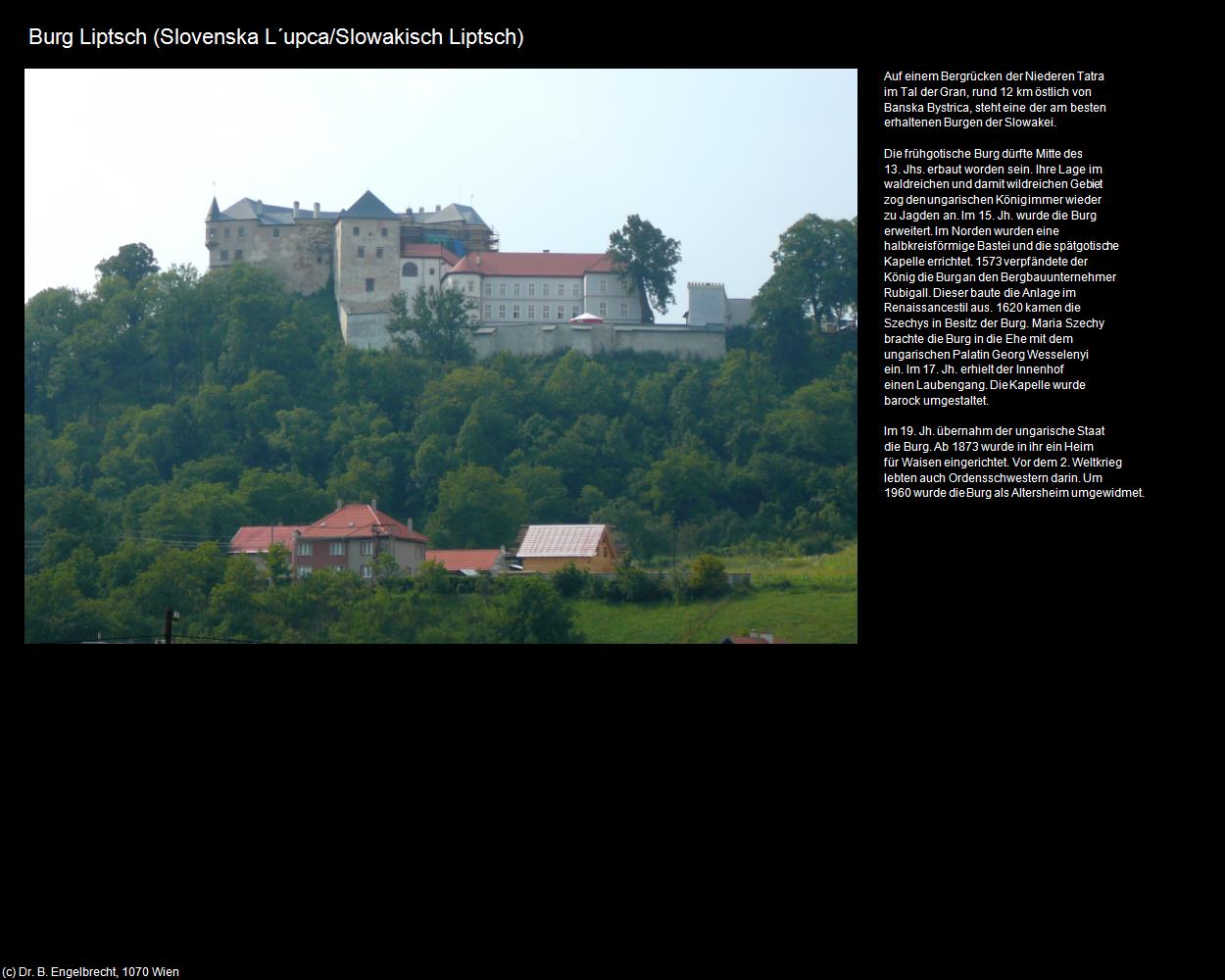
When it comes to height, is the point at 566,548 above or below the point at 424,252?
below

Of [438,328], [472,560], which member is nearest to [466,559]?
[472,560]

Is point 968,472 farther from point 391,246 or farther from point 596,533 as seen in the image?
point 391,246

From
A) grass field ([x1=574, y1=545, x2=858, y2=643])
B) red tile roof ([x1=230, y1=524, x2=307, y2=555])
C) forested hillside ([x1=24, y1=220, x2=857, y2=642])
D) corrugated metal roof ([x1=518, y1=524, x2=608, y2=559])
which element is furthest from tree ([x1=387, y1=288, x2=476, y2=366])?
grass field ([x1=574, y1=545, x2=858, y2=643])

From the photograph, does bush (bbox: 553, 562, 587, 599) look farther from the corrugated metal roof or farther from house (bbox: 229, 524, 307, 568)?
house (bbox: 229, 524, 307, 568)

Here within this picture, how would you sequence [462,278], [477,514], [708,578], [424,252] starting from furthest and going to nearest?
[424,252] → [462,278] → [477,514] → [708,578]

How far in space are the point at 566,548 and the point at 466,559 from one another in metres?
2.43

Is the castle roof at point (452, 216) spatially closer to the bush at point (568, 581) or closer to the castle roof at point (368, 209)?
the castle roof at point (368, 209)

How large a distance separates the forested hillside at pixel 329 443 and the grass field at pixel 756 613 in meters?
1.95

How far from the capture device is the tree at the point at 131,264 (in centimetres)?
4631

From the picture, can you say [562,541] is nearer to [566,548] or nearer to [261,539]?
[566,548]

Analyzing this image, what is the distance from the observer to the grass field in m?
25.1

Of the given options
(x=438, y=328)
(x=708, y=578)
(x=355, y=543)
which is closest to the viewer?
(x=708, y=578)

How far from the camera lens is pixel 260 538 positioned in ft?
108

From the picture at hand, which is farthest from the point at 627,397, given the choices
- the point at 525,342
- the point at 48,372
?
the point at 48,372
